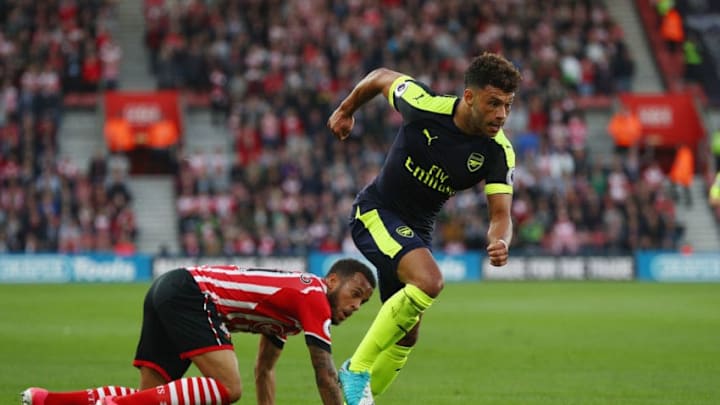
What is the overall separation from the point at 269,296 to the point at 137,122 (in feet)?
87.6

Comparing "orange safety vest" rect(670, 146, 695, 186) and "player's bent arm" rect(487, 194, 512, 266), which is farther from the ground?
"player's bent arm" rect(487, 194, 512, 266)

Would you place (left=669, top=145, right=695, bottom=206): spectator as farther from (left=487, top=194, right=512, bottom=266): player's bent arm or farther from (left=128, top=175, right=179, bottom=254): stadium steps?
(left=487, top=194, right=512, bottom=266): player's bent arm

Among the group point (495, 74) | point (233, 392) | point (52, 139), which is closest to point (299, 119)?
point (52, 139)

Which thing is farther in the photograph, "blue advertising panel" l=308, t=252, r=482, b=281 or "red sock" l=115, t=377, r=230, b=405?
"blue advertising panel" l=308, t=252, r=482, b=281

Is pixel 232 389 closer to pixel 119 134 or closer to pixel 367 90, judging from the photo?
pixel 367 90

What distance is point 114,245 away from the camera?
3123 centimetres

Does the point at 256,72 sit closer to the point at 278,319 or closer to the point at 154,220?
the point at 154,220

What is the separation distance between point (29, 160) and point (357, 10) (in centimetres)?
1112

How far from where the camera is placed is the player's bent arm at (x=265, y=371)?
8758 mm

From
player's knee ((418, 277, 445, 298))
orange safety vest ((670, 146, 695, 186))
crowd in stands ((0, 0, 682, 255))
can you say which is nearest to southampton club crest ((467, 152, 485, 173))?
player's knee ((418, 277, 445, 298))

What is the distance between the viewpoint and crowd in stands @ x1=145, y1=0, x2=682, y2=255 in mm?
32062

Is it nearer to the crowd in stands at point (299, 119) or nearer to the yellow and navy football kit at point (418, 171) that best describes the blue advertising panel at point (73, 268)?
the crowd in stands at point (299, 119)

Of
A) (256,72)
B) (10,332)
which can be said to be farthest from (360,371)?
(256,72)

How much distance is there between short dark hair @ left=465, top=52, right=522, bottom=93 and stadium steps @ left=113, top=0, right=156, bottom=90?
28188 millimetres
